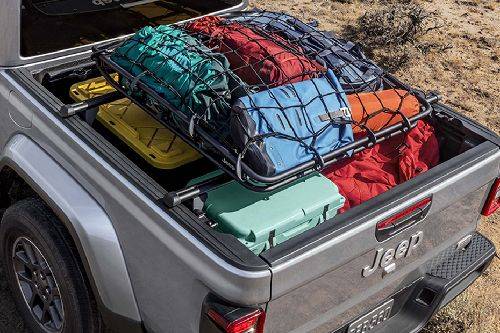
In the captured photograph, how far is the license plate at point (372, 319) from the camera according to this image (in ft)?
9.20

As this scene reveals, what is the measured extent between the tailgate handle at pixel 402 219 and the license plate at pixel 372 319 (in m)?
0.47

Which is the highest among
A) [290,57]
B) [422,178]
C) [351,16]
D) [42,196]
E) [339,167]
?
[290,57]

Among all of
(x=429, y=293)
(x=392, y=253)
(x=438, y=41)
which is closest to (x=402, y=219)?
(x=392, y=253)

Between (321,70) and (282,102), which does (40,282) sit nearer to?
(282,102)

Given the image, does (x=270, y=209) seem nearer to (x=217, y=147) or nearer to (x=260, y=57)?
(x=217, y=147)

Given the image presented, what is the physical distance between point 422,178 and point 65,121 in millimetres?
1652

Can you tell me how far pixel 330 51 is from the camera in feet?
11.3

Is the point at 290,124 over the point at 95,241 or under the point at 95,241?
over

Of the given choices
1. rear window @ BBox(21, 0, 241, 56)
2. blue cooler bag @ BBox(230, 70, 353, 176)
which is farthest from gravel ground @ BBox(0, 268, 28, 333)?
blue cooler bag @ BBox(230, 70, 353, 176)

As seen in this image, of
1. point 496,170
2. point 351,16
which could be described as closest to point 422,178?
point 496,170

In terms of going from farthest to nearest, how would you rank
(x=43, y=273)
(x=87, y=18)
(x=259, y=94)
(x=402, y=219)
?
(x=87, y=18)
(x=43, y=273)
(x=259, y=94)
(x=402, y=219)

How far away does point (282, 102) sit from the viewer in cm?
276

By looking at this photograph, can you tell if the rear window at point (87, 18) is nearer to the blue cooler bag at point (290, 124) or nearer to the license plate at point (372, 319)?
the blue cooler bag at point (290, 124)

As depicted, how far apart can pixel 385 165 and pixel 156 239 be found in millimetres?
1398
